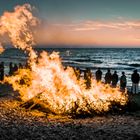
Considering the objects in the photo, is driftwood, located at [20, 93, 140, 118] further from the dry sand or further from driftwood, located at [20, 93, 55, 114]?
the dry sand

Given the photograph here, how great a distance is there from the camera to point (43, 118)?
15555mm

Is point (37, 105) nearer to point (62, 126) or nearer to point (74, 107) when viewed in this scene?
point (74, 107)

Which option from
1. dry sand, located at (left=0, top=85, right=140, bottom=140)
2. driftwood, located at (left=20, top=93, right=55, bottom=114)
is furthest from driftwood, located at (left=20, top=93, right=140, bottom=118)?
dry sand, located at (left=0, top=85, right=140, bottom=140)

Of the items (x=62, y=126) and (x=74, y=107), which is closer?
(x=62, y=126)

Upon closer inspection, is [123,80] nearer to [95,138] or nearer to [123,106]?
[123,106]

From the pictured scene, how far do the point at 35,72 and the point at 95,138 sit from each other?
7280 millimetres

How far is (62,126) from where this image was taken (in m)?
14.0

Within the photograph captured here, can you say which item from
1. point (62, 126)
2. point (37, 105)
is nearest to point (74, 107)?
point (37, 105)

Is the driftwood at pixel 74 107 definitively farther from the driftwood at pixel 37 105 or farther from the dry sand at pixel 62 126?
the dry sand at pixel 62 126

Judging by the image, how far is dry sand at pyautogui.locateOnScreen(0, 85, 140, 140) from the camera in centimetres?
1233

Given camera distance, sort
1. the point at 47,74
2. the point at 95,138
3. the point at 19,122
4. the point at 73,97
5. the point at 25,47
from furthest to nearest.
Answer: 1. the point at 25,47
2. the point at 47,74
3. the point at 73,97
4. the point at 19,122
5. the point at 95,138

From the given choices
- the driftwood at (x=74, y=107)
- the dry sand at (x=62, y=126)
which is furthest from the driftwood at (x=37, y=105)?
the dry sand at (x=62, y=126)

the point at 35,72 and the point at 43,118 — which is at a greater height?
the point at 35,72

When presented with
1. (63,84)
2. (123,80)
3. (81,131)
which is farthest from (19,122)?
(123,80)
